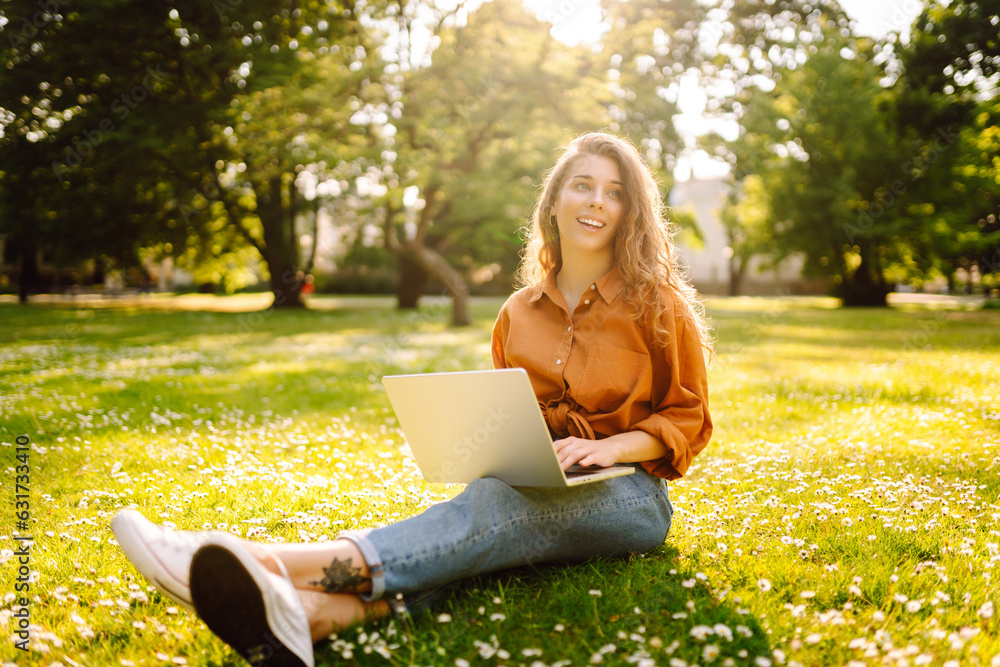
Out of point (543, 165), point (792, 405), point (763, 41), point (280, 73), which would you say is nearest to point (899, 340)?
point (792, 405)

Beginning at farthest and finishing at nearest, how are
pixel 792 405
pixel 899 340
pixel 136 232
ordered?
1. pixel 136 232
2. pixel 899 340
3. pixel 792 405

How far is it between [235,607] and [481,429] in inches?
43.1

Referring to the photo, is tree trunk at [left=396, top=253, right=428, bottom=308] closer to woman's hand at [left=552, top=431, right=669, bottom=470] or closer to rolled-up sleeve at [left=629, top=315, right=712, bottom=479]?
rolled-up sleeve at [left=629, top=315, right=712, bottom=479]

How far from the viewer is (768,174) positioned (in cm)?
3047

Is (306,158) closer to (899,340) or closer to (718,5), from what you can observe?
(899,340)

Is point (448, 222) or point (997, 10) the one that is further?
point (448, 222)

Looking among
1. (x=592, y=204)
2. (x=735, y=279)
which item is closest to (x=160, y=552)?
(x=592, y=204)

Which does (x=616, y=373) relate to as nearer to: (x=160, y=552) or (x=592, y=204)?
(x=592, y=204)

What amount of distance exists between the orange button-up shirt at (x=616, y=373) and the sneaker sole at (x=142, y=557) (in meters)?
1.71

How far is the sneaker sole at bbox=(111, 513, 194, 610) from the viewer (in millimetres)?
2430

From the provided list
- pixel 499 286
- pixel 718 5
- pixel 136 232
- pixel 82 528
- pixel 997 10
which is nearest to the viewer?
pixel 82 528

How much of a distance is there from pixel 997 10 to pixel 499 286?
3347cm

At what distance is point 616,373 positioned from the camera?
3262 mm
